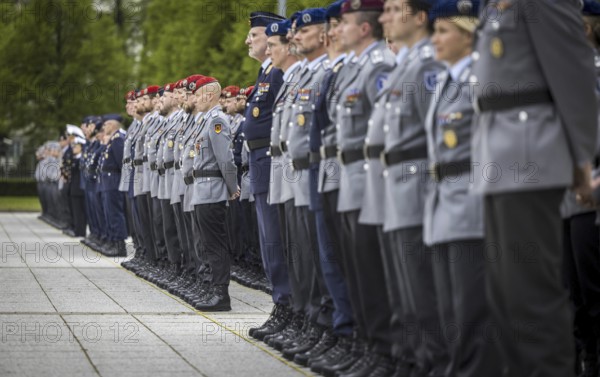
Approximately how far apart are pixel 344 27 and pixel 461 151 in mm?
2197

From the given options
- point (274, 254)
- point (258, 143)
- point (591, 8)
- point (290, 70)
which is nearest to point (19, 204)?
point (258, 143)

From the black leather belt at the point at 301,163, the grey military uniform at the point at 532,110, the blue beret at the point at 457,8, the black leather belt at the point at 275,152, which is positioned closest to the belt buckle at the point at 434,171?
the grey military uniform at the point at 532,110

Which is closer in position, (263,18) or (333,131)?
(333,131)

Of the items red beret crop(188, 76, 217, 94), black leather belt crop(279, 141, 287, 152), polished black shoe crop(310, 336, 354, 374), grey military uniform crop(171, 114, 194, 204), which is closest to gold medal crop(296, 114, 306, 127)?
black leather belt crop(279, 141, 287, 152)

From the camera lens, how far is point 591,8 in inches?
309

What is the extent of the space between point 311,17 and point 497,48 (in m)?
3.75

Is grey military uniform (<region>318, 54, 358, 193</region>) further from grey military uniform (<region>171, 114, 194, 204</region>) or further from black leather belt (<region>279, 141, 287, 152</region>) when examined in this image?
grey military uniform (<region>171, 114, 194, 204</region>)

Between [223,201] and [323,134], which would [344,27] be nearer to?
[323,134]

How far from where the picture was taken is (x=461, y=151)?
6.57m

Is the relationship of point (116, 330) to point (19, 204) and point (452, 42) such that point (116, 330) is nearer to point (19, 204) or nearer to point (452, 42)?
point (452, 42)

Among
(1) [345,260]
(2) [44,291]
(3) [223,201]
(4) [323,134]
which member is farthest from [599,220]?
(2) [44,291]

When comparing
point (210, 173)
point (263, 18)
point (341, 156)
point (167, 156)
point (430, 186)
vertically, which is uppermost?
point (263, 18)

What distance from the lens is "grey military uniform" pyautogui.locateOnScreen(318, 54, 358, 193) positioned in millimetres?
8496

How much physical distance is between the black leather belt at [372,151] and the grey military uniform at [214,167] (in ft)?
18.0
